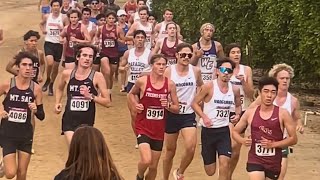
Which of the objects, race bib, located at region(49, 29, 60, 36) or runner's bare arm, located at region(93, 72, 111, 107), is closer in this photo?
runner's bare arm, located at region(93, 72, 111, 107)

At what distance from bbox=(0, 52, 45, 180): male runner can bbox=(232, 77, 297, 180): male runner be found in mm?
2575

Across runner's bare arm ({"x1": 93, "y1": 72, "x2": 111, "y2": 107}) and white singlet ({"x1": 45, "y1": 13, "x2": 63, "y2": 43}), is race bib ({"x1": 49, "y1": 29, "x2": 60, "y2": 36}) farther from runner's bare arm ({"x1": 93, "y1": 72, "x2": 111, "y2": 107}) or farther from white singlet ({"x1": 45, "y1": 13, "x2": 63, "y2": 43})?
runner's bare arm ({"x1": 93, "y1": 72, "x2": 111, "y2": 107})

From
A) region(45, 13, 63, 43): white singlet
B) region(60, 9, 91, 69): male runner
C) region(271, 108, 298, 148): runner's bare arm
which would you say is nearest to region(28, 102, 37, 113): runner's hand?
region(271, 108, 298, 148): runner's bare arm

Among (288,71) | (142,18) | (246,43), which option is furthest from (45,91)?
(288,71)

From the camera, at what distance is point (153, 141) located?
9.90m

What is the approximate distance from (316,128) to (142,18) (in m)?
4.39

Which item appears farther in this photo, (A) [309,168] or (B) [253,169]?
(A) [309,168]

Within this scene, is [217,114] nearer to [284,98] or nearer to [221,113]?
[221,113]

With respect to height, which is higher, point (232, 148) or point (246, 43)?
point (246, 43)

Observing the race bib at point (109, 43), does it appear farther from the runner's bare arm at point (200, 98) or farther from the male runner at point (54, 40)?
the runner's bare arm at point (200, 98)

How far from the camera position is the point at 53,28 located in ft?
55.9

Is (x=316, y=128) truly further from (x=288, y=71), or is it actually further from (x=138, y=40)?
(x=288, y=71)

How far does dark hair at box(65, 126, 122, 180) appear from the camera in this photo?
→ 530cm

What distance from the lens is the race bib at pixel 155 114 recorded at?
9.90m
